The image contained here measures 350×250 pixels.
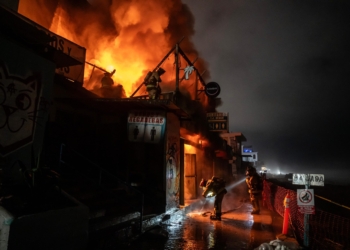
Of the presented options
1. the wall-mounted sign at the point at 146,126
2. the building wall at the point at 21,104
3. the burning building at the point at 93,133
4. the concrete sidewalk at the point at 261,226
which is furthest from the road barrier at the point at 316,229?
the building wall at the point at 21,104

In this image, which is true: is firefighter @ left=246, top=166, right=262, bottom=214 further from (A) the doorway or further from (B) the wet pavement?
(A) the doorway

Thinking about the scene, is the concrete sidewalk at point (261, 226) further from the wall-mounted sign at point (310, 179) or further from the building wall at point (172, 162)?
the wall-mounted sign at point (310, 179)

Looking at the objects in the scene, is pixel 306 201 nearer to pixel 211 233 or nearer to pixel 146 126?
pixel 211 233

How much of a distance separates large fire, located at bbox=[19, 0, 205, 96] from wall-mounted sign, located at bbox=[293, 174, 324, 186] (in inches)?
663

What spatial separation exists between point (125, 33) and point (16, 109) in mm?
24204

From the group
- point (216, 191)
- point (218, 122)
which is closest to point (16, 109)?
point (216, 191)

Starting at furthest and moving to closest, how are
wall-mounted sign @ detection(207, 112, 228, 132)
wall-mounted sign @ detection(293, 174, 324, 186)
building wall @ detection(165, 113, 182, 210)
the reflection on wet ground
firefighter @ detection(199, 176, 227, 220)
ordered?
wall-mounted sign @ detection(207, 112, 228, 132)
building wall @ detection(165, 113, 182, 210)
firefighter @ detection(199, 176, 227, 220)
the reflection on wet ground
wall-mounted sign @ detection(293, 174, 324, 186)

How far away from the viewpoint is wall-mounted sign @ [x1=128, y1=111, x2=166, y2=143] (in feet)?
32.6

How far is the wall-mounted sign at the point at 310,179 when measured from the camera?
20.4ft

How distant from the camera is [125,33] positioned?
27.7 m

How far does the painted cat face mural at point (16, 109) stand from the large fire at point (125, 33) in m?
15.6

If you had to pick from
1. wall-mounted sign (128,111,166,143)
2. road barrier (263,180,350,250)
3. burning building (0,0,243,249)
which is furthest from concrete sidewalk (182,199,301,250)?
wall-mounted sign (128,111,166,143)

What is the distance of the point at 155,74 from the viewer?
1169 cm

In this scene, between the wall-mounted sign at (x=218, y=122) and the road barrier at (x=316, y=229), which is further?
the wall-mounted sign at (x=218, y=122)
